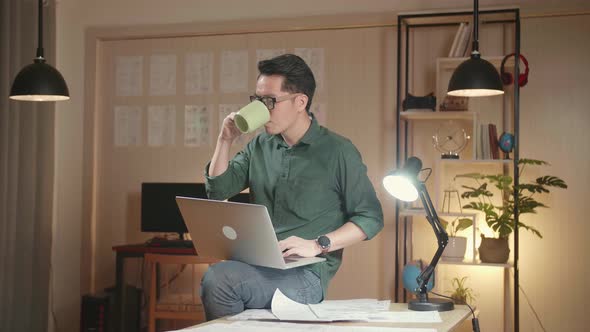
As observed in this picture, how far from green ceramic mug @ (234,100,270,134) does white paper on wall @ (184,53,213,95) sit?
275cm

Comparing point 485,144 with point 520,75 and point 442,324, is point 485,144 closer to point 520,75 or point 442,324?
point 520,75

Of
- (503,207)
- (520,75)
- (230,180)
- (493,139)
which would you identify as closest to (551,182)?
(503,207)

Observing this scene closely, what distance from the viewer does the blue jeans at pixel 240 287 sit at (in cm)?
200

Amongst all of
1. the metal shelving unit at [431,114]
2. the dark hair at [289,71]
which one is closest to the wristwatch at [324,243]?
the dark hair at [289,71]

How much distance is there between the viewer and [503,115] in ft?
14.1

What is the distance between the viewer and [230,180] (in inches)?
93.0

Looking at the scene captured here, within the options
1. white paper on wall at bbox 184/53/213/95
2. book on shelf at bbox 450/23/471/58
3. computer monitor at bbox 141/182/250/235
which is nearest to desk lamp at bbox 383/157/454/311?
book on shelf at bbox 450/23/471/58

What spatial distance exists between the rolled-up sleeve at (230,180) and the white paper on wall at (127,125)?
2.73 meters

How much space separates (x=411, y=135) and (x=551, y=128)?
2.60 ft

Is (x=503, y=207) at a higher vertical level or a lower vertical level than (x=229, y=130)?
lower

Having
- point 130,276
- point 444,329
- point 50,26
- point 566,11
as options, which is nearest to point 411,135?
point 566,11

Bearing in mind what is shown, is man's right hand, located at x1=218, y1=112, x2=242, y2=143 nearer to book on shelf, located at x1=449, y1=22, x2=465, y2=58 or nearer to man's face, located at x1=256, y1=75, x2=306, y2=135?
man's face, located at x1=256, y1=75, x2=306, y2=135

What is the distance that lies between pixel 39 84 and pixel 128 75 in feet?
5.21

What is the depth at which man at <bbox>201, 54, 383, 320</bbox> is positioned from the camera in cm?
212
